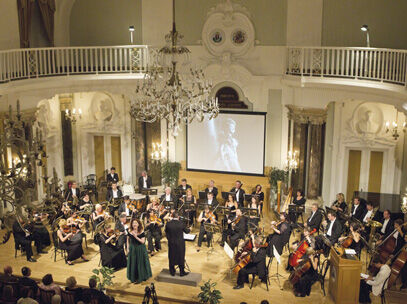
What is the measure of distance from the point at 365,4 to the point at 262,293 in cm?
930

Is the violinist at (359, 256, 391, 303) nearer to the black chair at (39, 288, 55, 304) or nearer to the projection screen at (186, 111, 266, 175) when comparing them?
the black chair at (39, 288, 55, 304)

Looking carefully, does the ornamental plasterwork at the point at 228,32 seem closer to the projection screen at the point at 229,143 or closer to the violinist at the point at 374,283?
the projection screen at the point at 229,143

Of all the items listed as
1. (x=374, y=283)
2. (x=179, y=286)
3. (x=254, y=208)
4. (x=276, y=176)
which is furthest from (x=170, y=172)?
(x=374, y=283)

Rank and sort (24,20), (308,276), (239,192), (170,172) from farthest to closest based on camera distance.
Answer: (170,172), (24,20), (239,192), (308,276)

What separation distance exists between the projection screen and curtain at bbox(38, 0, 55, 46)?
5660 mm

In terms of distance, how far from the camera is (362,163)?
16.0m

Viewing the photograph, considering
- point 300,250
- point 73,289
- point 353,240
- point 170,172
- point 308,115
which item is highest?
point 308,115

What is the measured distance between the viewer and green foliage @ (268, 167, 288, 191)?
16172 millimetres

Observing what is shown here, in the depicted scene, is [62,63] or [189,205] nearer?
[189,205]

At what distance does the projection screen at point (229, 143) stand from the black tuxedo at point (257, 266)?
5761 millimetres

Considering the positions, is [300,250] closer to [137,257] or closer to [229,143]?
[137,257]

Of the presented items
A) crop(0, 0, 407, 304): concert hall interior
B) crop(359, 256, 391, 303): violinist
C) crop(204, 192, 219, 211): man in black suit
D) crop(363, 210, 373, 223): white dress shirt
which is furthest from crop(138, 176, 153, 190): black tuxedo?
crop(359, 256, 391, 303): violinist

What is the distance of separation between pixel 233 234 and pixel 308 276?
2.86m

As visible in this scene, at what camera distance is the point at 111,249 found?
1211cm
